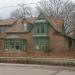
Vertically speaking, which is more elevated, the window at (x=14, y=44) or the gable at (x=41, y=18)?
the gable at (x=41, y=18)

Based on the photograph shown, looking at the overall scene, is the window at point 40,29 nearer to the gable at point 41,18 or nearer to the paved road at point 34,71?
the gable at point 41,18

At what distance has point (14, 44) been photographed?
5650 cm

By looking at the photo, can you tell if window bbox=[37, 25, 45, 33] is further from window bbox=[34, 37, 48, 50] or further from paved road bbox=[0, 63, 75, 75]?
paved road bbox=[0, 63, 75, 75]

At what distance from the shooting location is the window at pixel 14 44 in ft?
184

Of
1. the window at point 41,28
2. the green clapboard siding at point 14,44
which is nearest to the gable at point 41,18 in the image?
the window at point 41,28

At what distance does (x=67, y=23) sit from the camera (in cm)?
7769

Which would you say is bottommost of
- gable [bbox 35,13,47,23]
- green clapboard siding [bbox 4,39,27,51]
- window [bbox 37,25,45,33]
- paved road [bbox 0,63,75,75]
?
green clapboard siding [bbox 4,39,27,51]

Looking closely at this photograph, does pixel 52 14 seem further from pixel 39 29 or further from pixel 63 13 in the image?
pixel 39 29

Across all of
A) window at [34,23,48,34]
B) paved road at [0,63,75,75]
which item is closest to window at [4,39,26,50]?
window at [34,23,48,34]

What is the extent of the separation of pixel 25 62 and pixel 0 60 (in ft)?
12.6

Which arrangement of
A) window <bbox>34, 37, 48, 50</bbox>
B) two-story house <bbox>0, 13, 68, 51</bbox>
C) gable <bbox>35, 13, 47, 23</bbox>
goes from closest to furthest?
two-story house <bbox>0, 13, 68, 51</bbox>
window <bbox>34, 37, 48, 50</bbox>
gable <bbox>35, 13, 47, 23</bbox>

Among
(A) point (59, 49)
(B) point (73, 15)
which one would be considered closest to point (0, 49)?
(A) point (59, 49)

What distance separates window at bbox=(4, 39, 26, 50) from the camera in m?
56.0

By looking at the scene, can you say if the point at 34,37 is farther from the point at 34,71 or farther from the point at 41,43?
the point at 34,71
